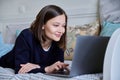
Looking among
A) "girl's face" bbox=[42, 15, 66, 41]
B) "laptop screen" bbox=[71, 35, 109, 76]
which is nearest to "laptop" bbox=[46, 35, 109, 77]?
"laptop screen" bbox=[71, 35, 109, 76]

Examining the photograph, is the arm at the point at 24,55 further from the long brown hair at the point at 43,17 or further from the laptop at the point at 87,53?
the laptop at the point at 87,53

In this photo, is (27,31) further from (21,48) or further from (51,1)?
(51,1)

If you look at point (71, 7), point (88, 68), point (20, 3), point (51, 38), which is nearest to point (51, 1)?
point (71, 7)

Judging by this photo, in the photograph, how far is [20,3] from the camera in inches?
92.3

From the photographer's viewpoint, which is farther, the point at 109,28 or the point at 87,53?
the point at 109,28

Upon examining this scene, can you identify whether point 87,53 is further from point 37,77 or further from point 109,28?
point 109,28

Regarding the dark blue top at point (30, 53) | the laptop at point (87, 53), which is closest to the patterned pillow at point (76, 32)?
the dark blue top at point (30, 53)

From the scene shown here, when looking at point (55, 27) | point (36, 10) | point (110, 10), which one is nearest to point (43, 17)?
point (55, 27)

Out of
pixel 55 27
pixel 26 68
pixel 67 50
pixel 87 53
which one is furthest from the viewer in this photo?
pixel 67 50

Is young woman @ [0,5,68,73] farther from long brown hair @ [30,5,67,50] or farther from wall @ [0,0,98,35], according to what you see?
wall @ [0,0,98,35]

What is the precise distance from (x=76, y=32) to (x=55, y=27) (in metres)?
0.72

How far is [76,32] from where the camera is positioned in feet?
5.87

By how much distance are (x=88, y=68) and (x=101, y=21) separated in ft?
3.41

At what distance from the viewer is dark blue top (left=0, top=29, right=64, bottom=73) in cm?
105
